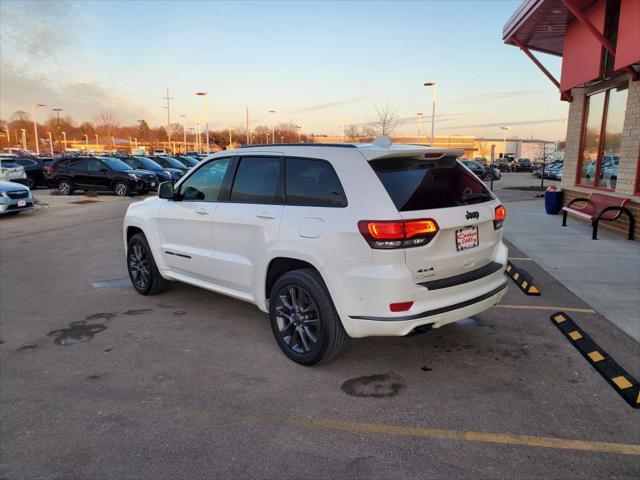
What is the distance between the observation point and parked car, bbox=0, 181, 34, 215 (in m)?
13.7

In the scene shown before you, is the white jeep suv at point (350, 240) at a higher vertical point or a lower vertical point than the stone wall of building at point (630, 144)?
lower

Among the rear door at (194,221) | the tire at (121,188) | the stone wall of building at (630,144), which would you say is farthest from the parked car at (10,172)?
the stone wall of building at (630,144)

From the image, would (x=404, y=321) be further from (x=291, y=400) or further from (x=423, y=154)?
(x=423, y=154)

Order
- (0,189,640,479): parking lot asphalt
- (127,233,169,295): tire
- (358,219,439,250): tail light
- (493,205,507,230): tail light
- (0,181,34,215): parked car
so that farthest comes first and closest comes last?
(0,181,34,215): parked car, (127,233,169,295): tire, (493,205,507,230): tail light, (358,219,439,250): tail light, (0,189,640,479): parking lot asphalt

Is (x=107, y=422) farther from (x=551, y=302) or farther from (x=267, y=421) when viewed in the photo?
(x=551, y=302)

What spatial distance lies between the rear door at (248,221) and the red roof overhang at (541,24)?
1079cm

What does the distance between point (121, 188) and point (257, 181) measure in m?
18.1

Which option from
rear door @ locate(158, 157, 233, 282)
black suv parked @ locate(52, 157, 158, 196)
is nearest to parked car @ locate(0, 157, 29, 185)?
black suv parked @ locate(52, 157, 158, 196)

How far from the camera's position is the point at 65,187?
69.9 ft

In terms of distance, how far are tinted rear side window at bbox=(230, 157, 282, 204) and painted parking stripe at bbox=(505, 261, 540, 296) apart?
383 centimetres

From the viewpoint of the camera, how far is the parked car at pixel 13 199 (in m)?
13.7

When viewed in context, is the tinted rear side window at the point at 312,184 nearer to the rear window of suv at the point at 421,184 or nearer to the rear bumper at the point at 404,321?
the rear window of suv at the point at 421,184

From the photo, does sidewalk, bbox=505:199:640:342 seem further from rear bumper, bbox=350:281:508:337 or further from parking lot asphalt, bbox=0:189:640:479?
rear bumper, bbox=350:281:508:337

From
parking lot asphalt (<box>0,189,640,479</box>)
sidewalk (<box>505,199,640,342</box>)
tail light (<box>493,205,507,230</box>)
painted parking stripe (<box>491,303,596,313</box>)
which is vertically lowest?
parking lot asphalt (<box>0,189,640,479</box>)
